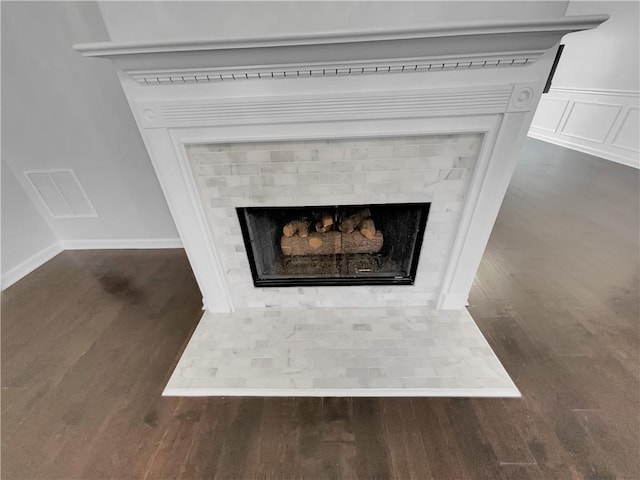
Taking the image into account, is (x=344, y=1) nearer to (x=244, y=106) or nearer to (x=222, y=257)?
(x=244, y=106)

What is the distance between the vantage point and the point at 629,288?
1840mm

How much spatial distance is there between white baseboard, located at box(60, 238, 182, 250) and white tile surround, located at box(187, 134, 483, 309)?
1188 mm

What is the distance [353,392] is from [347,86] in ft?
4.48

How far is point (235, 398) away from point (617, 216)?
12.4ft

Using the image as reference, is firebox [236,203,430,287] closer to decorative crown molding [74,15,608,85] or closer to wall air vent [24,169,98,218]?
decorative crown molding [74,15,608,85]

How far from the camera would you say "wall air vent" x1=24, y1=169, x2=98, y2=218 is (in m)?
2.14

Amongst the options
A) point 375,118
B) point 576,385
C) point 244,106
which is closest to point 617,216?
point 576,385

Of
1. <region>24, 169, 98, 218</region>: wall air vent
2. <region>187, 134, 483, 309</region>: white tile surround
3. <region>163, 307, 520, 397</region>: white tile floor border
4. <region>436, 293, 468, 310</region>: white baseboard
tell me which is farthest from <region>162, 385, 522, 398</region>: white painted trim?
<region>24, 169, 98, 218</region>: wall air vent

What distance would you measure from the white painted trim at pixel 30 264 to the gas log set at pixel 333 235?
7.36 ft

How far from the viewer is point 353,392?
1.30 m

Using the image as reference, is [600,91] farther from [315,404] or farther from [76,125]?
[76,125]

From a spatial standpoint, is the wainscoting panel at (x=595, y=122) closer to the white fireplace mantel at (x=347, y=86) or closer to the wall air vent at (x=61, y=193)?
the white fireplace mantel at (x=347, y=86)

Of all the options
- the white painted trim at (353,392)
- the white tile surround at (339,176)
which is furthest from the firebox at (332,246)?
the white painted trim at (353,392)

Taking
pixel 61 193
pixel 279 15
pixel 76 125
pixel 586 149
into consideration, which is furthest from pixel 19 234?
pixel 586 149
